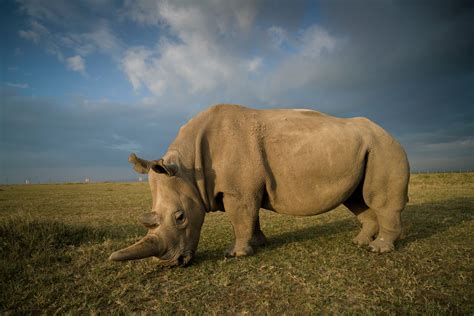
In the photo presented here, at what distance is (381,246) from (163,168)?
3.76m

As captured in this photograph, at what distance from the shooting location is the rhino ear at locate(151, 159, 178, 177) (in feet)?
13.1

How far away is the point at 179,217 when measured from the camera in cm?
406

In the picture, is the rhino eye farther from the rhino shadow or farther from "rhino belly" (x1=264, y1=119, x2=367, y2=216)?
"rhino belly" (x1=264, y1=119, x2=367, y2=216)

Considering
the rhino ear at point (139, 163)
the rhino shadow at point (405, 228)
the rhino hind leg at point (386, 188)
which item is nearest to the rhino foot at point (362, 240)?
the rhino shadow at point (405, 228)

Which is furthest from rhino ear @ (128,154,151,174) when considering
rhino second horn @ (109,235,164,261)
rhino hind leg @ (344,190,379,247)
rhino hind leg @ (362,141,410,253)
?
rhino hind leg @ (344,190,379,247)

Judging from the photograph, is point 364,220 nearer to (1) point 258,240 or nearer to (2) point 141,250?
(1) point 258,240

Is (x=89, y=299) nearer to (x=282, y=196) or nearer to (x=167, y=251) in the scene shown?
(x=167, y=251)

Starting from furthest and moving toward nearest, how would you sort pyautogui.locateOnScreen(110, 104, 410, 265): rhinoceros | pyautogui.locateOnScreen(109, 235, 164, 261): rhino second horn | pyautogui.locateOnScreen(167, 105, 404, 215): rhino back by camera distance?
pyautogui.locateOnScreen(167, 105, 404, 215): rhino back < pyautogui.locateOnScreen(110, 104, 410, 265): rhinoceros < pyautogui.locateOnScreen(109, 235, 164, 261): rhino second horn

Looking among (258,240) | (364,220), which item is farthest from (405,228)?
(258,240)

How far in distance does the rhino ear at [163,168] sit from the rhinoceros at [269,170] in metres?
0.02

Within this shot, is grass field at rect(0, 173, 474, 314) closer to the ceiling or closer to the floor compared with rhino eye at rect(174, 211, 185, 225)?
closer to the floor

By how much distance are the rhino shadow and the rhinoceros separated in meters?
0.48

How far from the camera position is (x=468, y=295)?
9.42 ft

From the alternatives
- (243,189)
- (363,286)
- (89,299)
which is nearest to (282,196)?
(243,189)
